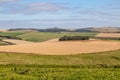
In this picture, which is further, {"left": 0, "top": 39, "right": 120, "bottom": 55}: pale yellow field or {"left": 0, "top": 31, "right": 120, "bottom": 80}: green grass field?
{"left": 0, "top": 39, "right": 120, "bottom": 55}: pale yellow field

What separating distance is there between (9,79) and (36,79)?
2.16m

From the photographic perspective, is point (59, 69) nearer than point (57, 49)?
Yes

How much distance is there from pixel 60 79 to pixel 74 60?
22.4m

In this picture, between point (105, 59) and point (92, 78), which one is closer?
point (92, 78)

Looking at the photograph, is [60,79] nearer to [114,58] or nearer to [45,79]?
[45,79]

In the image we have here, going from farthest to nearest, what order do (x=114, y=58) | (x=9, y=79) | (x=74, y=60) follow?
1. (x=114, y=58)
2. (x=74, y=60)
3. (x=9, y=79)

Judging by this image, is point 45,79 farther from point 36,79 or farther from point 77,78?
point 77,78

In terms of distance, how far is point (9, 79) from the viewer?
24609mm

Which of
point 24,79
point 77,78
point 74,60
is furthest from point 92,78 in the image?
point 74,60

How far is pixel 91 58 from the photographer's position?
49781mm

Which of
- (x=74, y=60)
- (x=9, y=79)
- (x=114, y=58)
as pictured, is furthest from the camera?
(x=114, y=58)

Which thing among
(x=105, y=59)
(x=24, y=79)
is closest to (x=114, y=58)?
(x=105, y=59)

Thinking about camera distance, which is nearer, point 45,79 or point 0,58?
point 45,79

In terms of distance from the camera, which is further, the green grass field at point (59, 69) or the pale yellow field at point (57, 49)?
the pale yellow field at point (57, 49)
